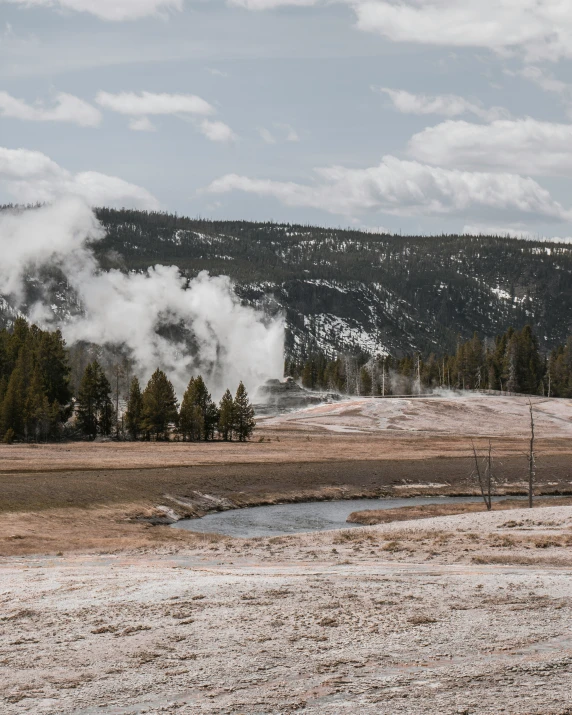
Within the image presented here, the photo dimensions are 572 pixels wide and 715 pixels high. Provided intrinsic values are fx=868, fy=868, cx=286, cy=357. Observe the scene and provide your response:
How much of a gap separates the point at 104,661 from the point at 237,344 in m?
184

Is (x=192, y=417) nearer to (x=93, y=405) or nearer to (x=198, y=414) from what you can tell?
(x=198, y=414)

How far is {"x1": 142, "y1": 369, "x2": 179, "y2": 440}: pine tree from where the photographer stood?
118875 millimetres

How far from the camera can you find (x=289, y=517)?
191ft

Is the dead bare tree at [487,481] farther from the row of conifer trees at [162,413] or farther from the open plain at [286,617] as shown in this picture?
the row of conifer trees at [162,413]

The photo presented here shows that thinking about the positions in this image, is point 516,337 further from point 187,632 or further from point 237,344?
point 187,632

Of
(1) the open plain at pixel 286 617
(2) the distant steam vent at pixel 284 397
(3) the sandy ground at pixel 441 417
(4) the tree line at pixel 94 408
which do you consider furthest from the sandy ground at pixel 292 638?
(2) the distant steam vent at pixel 284 397

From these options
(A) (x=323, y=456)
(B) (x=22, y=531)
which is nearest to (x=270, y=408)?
(A) (x=323, y=456)

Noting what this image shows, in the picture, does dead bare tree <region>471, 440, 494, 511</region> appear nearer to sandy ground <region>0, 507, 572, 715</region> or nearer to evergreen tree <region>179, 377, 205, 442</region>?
sandy ground <region>0, 507, 572, 715</region>

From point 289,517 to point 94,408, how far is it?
236ft

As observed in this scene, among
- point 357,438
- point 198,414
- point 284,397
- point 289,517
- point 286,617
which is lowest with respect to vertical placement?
point 289,517

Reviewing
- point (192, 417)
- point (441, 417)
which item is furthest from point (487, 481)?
point (441, 417)

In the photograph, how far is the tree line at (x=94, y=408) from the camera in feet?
378

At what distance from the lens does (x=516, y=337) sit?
196 meters

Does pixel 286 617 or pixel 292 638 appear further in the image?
pixel 286 617
